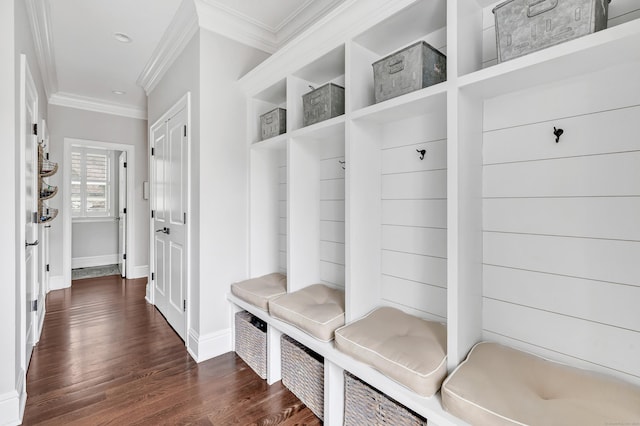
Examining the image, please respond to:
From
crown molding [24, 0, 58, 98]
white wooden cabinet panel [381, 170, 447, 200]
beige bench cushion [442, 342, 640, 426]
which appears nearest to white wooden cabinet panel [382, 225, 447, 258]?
white wooden cabinet panel [381, 170, 447, 200]

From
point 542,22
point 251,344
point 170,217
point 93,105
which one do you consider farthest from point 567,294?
point 93,105

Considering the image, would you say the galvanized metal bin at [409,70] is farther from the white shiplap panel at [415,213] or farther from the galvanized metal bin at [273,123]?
the galvanized metal bin at [273,123]

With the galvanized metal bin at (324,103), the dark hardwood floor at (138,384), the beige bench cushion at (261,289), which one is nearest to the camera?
the dark hardwood floor at (138,384)

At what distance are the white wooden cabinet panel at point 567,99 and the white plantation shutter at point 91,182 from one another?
673 cm

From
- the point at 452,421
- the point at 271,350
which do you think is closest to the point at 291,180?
the point at 271,350

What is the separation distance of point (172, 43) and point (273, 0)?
1095 mm

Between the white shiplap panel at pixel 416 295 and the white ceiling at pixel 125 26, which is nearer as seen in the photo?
the white shiplap panel at pixel 416 295

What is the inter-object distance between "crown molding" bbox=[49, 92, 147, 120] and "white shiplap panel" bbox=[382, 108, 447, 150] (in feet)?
15.0

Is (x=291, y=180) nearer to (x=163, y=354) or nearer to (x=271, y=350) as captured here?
(x=271, y=350)

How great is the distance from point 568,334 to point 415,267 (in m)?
0.69

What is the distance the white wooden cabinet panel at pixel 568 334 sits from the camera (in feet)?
3.61

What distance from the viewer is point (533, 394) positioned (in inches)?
40.8

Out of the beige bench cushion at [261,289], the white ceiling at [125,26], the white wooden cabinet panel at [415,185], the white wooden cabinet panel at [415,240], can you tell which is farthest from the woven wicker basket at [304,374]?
the white ceiling at [125,26]

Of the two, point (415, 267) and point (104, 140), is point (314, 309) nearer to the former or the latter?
point (415, 267)
